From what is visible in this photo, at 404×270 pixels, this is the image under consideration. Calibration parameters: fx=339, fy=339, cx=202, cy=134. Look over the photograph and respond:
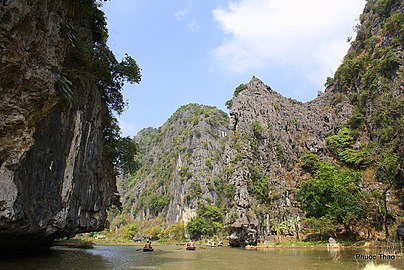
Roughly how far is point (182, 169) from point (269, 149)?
150 ft

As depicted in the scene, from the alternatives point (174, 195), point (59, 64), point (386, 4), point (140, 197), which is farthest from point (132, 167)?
point (140, 197)

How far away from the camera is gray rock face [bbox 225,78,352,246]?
43.9m

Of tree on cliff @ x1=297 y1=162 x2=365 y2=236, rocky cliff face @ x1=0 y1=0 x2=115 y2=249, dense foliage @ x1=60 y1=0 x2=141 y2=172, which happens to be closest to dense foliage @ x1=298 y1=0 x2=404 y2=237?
tree on cliff @ x1=297 y1=162 x2=365 y2=236

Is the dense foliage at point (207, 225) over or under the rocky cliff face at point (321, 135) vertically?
under

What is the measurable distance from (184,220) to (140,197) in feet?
92.7

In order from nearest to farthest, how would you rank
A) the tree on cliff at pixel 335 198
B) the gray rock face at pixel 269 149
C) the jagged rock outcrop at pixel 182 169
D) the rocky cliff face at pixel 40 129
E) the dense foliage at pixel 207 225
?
the rocky cliff face at pixel 40 129, the tree on cliff at pixel 335 198, the gray rock face at pixel 269 149, the dense foliage at pixel 207 225, the jagged rock outcrop at pixel 182 169

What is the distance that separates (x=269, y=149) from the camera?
2144 inches

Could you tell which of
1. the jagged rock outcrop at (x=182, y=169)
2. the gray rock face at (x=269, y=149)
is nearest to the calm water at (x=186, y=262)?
the gray rock face at (x=269, y=149)

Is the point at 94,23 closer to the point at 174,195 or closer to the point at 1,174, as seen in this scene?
the point at 1,174

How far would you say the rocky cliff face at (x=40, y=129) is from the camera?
10414 millimetres

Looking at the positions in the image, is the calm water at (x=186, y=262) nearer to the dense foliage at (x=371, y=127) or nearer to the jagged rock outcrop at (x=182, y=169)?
the dense foliage at (x=371, y=127)

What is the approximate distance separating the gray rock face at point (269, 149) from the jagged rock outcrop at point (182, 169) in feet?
112

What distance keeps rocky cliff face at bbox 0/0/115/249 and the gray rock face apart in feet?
90.0


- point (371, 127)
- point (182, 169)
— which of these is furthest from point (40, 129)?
point (182, 169)
